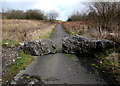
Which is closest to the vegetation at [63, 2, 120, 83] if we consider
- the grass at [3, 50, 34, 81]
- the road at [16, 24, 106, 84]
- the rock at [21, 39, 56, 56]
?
the road at [16, 24, 106, 84]

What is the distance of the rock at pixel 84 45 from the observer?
7.50 m

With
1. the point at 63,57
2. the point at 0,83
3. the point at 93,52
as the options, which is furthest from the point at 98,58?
the point at 0,83

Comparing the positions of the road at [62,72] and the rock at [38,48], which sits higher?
the rock at [38,48]

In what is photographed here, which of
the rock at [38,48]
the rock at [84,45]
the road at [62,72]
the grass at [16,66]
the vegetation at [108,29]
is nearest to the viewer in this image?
the road at [62,72]

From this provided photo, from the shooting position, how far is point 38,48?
8250 millimetres

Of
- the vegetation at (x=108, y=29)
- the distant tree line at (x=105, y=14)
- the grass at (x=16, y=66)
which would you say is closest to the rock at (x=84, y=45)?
the vegetation at (x=108, y=29)

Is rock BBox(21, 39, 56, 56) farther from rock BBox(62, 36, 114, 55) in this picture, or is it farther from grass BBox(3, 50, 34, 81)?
rock BBox(62, 36, 114, 55)

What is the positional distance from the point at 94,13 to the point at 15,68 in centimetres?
1019

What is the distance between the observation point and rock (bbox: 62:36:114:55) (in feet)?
24.6

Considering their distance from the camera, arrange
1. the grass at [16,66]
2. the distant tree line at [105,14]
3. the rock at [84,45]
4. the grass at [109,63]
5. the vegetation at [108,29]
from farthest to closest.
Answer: the distant tree line at [105,14] → the rock at [84,45] → the vegetation at [108,29] → the grass at [16,66] → the grass at [109,63]

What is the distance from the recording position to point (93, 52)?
779 cm

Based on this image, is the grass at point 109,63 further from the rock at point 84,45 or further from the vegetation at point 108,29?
the rock at point 84,45

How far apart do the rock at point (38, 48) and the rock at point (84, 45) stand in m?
1.01

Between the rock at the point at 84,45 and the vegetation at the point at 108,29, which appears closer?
the vegetation at the point at 108,29
